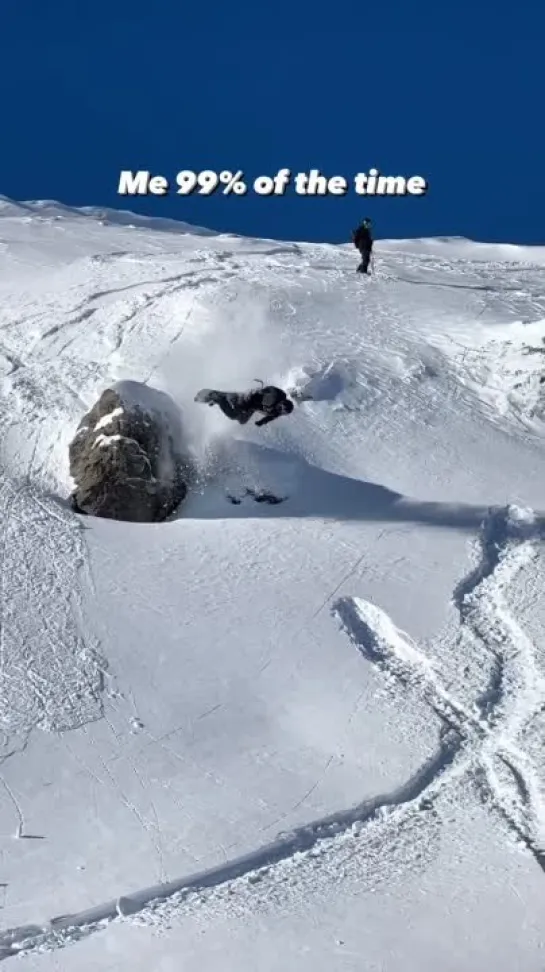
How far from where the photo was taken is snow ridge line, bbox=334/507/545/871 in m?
15.4

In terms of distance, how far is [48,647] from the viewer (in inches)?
725

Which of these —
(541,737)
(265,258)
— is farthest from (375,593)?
(265,258)

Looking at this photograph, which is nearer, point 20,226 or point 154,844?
point 154,844

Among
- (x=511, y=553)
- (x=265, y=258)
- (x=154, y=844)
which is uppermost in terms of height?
(x=265, y=258)

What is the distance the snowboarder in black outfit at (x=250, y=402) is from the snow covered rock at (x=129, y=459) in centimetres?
144

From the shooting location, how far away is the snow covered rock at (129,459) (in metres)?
22.0

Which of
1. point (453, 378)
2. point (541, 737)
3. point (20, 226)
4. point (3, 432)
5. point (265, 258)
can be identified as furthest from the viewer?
point (20, 226)

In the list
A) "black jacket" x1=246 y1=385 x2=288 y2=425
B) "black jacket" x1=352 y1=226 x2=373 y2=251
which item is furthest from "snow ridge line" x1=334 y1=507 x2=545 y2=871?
"black jacket" x1=352 y1=226 x2=373 y2=251

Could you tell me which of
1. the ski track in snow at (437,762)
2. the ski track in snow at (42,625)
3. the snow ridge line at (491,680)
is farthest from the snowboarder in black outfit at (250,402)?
the ski track in snow at (437,762)

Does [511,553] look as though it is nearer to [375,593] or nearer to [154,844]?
[375,593]

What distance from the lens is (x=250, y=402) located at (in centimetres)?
2498

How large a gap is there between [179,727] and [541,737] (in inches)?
163

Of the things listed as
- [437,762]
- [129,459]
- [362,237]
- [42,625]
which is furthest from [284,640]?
[362,237]

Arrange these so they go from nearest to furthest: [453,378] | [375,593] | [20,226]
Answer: [375,593] < [453,378] < [20,226]
